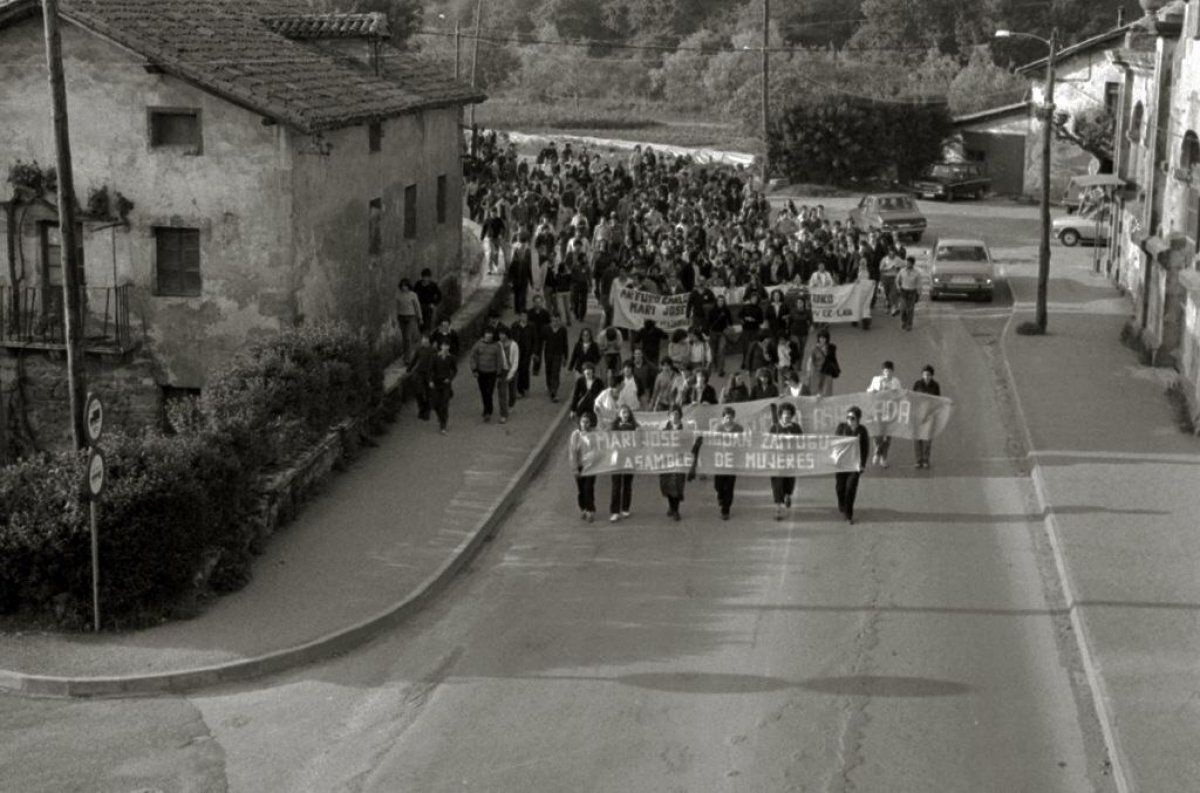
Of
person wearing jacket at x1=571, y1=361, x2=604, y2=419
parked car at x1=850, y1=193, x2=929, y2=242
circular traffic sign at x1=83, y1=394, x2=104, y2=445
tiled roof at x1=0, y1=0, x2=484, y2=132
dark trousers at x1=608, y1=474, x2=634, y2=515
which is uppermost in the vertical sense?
tiled roof at x1=0, y1=0, x2=484, y2=132

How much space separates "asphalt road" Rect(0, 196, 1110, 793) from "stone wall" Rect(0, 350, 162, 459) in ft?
24.0

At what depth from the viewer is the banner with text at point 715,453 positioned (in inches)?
860

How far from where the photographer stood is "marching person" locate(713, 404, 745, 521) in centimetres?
2186

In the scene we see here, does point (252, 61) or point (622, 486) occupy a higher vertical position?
point (252, 61)

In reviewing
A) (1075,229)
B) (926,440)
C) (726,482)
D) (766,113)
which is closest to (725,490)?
(726,482)

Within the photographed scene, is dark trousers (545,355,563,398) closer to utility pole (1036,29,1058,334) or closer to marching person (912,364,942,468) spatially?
marching person (912,364,942,468)

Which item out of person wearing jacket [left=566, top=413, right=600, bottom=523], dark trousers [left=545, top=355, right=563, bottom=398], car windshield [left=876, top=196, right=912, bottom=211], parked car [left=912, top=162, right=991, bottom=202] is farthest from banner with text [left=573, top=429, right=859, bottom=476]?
parked car [left=912, top=162, right=991, bottom=202]

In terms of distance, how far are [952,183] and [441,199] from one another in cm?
2941

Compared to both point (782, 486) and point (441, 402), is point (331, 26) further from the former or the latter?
point (782, 486)

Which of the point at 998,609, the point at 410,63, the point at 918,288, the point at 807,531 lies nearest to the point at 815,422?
the point at 807,531

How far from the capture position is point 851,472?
21.8 meters

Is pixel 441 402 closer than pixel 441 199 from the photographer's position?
Yes

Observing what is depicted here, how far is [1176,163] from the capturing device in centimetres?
3192

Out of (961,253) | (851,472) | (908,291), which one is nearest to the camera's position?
(851,472)
